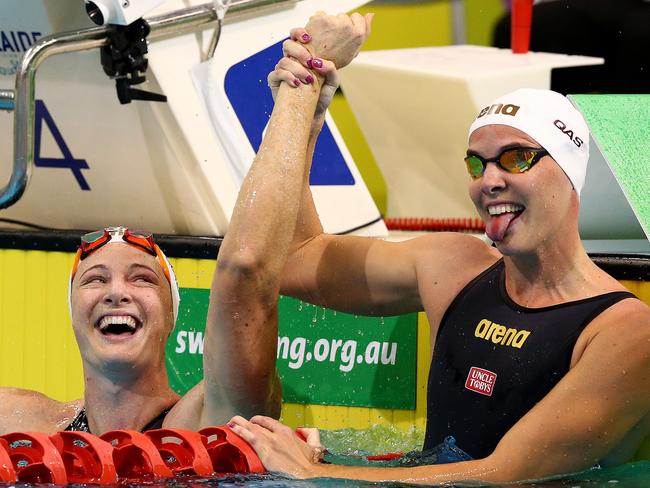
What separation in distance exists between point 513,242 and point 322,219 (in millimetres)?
1275

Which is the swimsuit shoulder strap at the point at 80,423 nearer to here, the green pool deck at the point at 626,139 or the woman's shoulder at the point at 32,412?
the woman's shoulder at the point at 32,412

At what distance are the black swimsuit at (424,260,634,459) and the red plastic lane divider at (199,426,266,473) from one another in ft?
1.70

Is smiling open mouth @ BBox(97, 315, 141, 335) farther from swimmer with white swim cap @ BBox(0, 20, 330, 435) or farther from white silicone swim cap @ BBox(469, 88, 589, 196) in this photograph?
white silicone swim cap @ BBox(469, 88, 589, 196)

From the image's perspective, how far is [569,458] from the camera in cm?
247

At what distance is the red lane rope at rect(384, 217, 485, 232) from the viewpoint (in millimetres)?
4312

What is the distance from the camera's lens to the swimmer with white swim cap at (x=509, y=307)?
245 cm

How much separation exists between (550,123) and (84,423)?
1270mm

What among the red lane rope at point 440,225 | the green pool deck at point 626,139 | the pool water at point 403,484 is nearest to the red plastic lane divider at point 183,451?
the pool water at point 403,484

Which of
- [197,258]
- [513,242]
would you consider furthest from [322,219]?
[513,242]

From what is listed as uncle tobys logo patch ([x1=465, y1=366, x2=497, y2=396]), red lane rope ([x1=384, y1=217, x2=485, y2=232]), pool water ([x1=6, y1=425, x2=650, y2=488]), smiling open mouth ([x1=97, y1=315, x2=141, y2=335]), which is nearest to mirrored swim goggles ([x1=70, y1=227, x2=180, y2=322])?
smiling open mouth ([x1=97, y1=315, x2=141, y2=335])

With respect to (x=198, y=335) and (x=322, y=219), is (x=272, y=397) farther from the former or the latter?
(x=322, y=219)

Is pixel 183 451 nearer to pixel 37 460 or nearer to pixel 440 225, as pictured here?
pixel 37 460

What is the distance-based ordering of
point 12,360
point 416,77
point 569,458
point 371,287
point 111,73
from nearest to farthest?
point 569,458, point 371,287, point 111,73, point 12,360, point 416,77

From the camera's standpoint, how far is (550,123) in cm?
269
